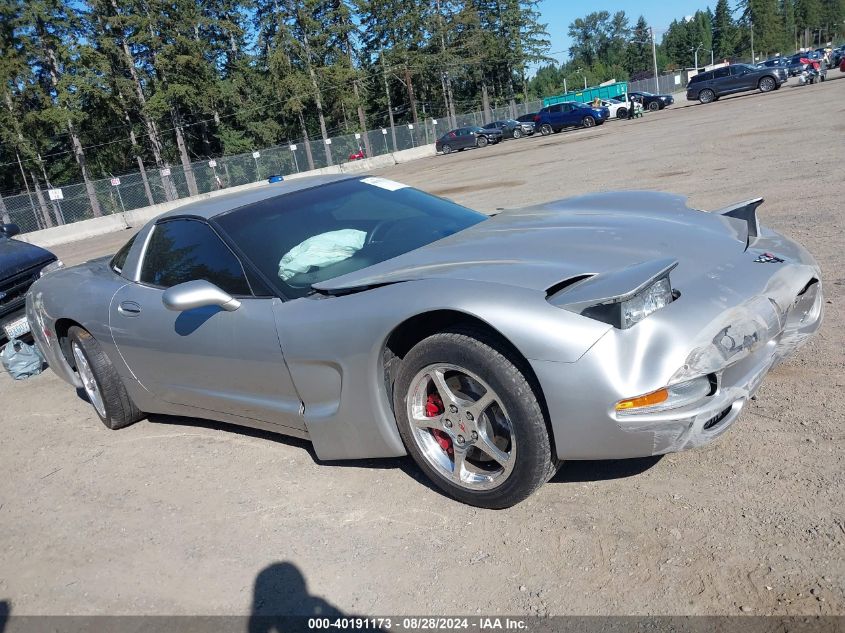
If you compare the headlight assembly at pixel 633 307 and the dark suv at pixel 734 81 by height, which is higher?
the dark suv at pixel 734 81

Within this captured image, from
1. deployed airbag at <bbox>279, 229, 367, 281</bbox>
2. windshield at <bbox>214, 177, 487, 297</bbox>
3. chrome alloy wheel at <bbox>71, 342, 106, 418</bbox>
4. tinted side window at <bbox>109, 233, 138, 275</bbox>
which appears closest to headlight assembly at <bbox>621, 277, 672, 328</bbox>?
windshield at <bbox>214, 177, 487, 297</bbox>

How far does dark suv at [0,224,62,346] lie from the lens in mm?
6703

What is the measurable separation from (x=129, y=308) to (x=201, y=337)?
764 millimetres

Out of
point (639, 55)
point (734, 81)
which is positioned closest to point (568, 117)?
point (734, 81)

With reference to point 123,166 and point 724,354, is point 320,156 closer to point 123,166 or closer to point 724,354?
point 123,166

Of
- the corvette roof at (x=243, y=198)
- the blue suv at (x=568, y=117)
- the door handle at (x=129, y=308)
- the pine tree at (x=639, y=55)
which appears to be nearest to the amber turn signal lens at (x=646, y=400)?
the corvette roof at (x=243, y=198)

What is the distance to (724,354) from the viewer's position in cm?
245

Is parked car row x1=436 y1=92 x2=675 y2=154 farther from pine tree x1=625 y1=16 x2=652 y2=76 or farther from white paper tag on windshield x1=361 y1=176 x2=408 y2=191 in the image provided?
pine tree x1=625 y1=16 x2=652 y2=76

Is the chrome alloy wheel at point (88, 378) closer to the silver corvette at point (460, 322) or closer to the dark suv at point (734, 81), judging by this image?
the silver corvette at point (460, 322)

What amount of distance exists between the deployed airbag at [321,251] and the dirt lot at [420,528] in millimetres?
1030

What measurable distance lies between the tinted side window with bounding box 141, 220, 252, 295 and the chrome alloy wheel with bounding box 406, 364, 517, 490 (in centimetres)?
111

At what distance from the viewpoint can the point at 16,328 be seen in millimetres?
6602

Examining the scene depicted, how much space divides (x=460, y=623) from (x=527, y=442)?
665 mm

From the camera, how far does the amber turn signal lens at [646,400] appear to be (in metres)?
2.37
